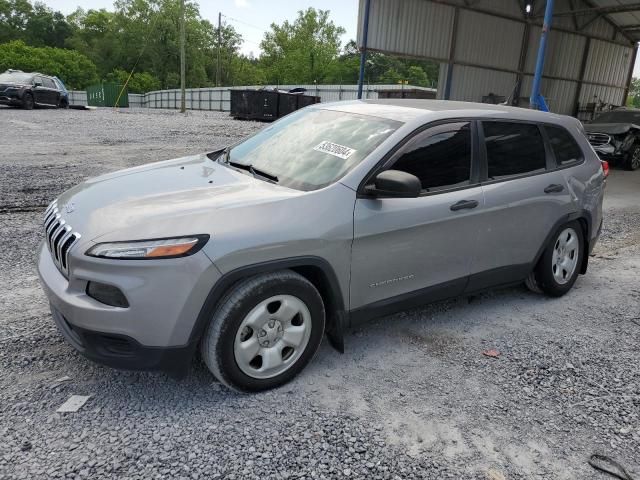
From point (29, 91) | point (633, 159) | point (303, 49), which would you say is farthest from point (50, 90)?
point (303, 49)

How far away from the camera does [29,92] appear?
21281 mm

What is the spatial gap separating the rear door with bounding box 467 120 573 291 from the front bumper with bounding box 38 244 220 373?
2159 mm

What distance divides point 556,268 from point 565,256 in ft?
0.55

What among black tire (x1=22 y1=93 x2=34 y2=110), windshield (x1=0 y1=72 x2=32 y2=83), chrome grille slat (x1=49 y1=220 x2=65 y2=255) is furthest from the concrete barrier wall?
chrome grille slat (x1=49 y1=220 x2=65 y2=255)

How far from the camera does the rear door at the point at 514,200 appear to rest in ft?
12.2

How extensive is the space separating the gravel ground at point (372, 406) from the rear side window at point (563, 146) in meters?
1.30

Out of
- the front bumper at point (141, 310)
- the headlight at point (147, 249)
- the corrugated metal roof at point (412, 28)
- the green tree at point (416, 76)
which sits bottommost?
the front bumper at point (141, 310)

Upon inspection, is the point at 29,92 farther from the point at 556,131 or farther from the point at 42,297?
the point at 556,131

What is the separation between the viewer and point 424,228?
3279 millimetres

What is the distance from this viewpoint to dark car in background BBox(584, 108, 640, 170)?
1383 cm

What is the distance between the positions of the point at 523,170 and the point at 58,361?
11.8ft

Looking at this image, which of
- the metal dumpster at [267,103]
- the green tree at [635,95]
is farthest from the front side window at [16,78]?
the green tree at [635,95]

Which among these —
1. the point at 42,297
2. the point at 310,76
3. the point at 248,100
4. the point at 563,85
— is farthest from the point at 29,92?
the point at 310,76

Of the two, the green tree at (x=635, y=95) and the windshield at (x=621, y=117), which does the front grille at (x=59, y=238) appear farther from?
the green tree at (x=635, y=95)
